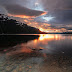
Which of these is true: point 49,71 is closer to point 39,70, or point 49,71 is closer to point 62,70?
point 39,70

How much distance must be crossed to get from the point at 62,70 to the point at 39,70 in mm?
2915

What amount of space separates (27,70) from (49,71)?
269cm

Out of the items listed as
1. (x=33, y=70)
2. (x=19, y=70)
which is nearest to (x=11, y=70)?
(x=19, y=70)

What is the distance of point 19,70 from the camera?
755 cm

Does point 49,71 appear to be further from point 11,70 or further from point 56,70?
point 11,70

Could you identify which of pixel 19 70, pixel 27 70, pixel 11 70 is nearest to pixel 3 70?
pixel 11 70

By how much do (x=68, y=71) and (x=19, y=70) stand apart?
237 inches

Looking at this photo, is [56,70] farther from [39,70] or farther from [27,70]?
[27,70]

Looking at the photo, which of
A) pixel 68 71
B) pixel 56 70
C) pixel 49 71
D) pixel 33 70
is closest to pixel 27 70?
pixel 33 70

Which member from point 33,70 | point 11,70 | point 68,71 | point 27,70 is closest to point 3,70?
point 11,70

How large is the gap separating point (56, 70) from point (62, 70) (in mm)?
771

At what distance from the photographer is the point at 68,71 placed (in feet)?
25.2

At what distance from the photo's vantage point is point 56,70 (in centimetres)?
782

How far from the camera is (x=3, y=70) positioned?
7.42 m
